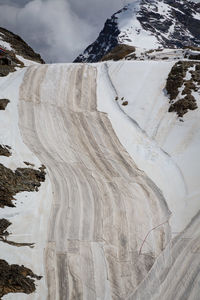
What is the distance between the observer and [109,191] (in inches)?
683

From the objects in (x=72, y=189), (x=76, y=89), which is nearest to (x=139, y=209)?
(x=72, y=189)

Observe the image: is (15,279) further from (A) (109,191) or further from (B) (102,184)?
(B) (102,184)

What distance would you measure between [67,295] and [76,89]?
2387 cm

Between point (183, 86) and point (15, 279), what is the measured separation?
23048 mm

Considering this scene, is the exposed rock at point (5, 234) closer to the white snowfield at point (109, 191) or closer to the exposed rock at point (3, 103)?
the white snowfield at point (109, 191)

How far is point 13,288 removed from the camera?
34.6 ft

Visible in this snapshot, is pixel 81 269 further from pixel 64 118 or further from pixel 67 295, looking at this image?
pixel 64 118

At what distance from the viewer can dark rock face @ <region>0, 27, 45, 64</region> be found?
47.8 m

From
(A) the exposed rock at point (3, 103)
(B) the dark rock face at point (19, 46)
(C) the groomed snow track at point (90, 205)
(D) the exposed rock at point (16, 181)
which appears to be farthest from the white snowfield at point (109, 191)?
(B) the dark rock face at point (19, 46)

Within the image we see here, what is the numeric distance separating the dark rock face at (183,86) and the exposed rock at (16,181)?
14.1 meters

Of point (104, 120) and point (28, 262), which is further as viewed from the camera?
point (104, 120)

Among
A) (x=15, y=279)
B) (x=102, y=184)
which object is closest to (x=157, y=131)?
(x=102, y=184)

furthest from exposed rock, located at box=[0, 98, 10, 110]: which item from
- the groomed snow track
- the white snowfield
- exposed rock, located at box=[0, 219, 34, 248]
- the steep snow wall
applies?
exposed rock, located at box=[0, 219, 34, 248]

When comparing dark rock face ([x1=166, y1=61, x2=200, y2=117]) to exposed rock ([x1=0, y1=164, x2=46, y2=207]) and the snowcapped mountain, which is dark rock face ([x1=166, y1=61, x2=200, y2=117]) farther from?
exposed rock ([x1=0, y1=164, x2=46, y2=207])
